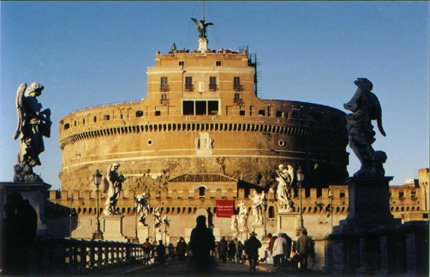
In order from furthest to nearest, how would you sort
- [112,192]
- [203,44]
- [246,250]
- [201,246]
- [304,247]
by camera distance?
[203,44], [112,192], [246,250], [304,247], [201,246]

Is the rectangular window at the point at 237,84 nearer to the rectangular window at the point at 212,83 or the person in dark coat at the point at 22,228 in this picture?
the rectangular window at the point at 212,83

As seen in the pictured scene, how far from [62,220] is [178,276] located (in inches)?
1945

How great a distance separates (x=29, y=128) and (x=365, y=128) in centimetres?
564

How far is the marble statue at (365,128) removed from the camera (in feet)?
45.1

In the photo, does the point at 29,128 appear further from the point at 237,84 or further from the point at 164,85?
the point at 237,84

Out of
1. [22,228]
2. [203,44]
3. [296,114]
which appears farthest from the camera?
[203,44]

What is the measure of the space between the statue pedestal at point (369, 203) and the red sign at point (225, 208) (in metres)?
49.6

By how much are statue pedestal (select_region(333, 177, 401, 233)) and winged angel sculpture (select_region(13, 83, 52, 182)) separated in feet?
17.0

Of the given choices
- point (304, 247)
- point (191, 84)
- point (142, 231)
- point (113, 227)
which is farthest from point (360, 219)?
point (191, 84)

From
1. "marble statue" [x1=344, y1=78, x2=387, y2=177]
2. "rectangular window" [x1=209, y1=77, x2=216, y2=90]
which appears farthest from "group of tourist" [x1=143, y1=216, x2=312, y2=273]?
"rectangular window" [x1=209, y1=77, x2=216, y2=90]

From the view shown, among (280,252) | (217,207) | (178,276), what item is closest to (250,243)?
(280,252)

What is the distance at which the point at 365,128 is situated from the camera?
1400 cm

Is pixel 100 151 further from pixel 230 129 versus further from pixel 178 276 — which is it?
pixel 178 276

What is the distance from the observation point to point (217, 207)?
209 feet
